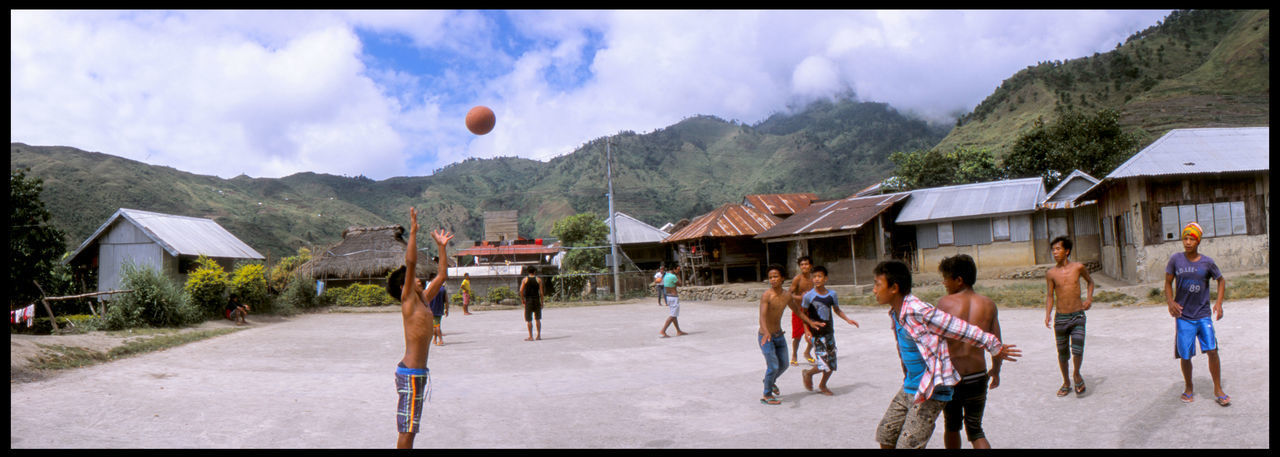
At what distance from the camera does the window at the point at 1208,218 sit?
19.9 meters

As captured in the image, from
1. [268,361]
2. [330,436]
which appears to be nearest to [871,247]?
[268,361]

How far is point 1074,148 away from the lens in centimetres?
3525

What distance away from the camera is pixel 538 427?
6.76m

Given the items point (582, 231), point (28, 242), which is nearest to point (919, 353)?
point (28, 242)

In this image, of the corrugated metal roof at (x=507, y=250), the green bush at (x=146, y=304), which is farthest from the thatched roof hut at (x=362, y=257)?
the green bush at (x=146, y=304)

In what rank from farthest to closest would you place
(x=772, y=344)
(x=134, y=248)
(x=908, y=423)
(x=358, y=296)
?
(x=358, y=296)
(x=134, y=248)
(x=772, y=344)
(x=908, y=423)

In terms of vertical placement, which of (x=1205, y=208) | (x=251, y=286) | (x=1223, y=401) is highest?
(x=1205, y=208)

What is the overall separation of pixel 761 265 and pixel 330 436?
32.2 meters

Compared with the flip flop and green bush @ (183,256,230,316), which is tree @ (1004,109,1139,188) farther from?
green bush @ (183,256,230,316)

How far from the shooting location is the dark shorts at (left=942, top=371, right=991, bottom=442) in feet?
14.0

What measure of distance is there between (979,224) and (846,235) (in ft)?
16.3

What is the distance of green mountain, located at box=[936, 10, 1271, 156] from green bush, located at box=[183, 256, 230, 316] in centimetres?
5439

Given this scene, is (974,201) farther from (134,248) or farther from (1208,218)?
(134,248)
